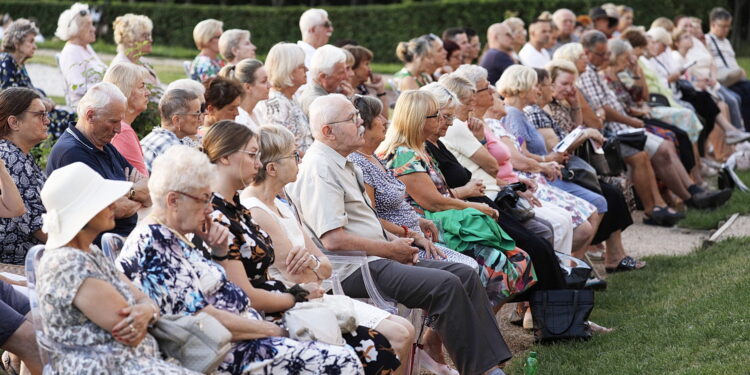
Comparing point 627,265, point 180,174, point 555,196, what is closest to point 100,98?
point 180,174

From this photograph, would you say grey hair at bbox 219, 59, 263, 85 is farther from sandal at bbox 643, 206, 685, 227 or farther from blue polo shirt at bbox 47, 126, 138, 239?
sandal at bbox 643, 206, 685, 227

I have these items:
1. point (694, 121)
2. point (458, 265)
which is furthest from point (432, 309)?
point (694, 121)

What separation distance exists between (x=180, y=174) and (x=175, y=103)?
6.89 feet

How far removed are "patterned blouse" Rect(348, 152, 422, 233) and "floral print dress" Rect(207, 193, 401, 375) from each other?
1330mm

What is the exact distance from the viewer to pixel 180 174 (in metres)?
4.12

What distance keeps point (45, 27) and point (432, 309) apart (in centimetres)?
2486

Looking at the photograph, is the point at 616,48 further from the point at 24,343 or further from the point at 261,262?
the point at 24,343

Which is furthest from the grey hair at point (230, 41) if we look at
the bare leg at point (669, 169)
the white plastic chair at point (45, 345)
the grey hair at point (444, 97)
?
the white plastic chair at point (45, 345)

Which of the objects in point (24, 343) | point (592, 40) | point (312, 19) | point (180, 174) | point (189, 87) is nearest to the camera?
point (180, 174)

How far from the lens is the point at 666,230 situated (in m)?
10.2

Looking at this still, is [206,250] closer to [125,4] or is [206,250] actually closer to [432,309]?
[432,309]

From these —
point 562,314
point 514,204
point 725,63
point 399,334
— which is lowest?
point 725,63

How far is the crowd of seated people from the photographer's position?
4070 mm

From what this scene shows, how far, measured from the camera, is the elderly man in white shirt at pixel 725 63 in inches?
595
